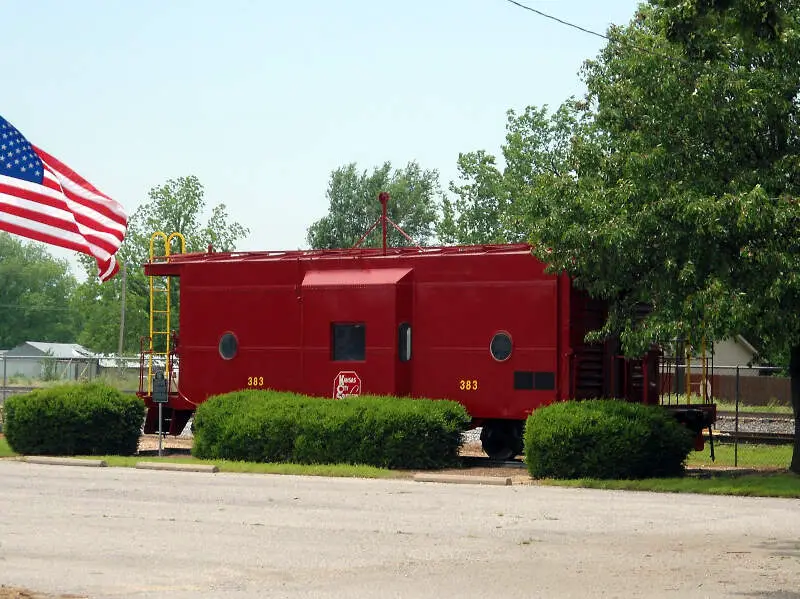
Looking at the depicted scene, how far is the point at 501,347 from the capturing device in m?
24.2

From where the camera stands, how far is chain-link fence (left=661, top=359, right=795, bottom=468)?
2566 cm

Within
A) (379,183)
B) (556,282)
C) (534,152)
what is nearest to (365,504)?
(556,282)

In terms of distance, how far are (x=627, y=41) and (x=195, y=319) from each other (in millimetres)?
10329

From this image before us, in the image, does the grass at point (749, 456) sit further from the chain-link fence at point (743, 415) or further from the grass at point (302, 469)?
the grass at point (302, 469)

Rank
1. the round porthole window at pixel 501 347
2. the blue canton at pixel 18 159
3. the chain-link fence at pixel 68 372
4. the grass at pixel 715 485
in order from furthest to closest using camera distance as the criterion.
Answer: the chain-link fence at pixel 68 372 → the blue canton at pixel 18 159 → the round porthole window at pixel 501 347 → the grass at pixel 715 485

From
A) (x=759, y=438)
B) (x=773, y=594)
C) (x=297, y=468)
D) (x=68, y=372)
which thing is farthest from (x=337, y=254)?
(x=68, y=372)

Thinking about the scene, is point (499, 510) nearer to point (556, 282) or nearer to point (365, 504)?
point (365, 504)

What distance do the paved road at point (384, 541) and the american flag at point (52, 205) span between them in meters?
7.28

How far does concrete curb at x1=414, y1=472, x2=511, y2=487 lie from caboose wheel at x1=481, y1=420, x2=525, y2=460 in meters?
3.21

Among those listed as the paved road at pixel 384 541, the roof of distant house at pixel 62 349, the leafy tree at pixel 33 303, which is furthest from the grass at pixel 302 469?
the leafy tree at pixel 33 303

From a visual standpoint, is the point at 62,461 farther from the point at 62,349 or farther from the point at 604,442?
the point at 62,349

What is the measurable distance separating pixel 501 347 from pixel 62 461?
7.97m

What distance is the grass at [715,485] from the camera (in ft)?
63.0

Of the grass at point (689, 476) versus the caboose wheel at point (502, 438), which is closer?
the grass at point (689, 476)
